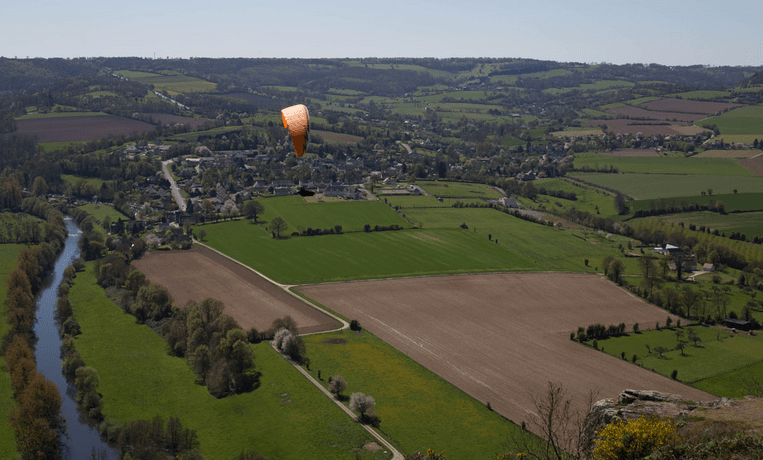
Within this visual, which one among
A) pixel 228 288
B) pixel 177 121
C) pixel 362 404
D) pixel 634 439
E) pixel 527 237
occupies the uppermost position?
pixel 634 439

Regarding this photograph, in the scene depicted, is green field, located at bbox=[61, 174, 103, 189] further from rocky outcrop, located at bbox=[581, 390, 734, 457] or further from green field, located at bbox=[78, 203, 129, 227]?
rocky outcrop, located at bbox=[581, 390, 734, 457]

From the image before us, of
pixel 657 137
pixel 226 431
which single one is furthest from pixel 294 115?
pixel 657 137

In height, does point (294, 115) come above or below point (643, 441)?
above

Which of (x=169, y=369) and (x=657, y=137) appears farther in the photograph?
(x=657, y=137)

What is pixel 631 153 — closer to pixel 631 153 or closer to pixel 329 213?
pixel 631 153

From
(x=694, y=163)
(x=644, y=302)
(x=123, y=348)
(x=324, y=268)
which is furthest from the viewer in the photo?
(x=694, y=163)

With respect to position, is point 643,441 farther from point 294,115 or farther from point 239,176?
point 239,176

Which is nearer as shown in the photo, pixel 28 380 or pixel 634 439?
pixel 634 439

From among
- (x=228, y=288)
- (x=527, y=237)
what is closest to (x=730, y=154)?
(x=527, y=237)

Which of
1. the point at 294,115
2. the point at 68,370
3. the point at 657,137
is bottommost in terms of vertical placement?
the point at 68,370
